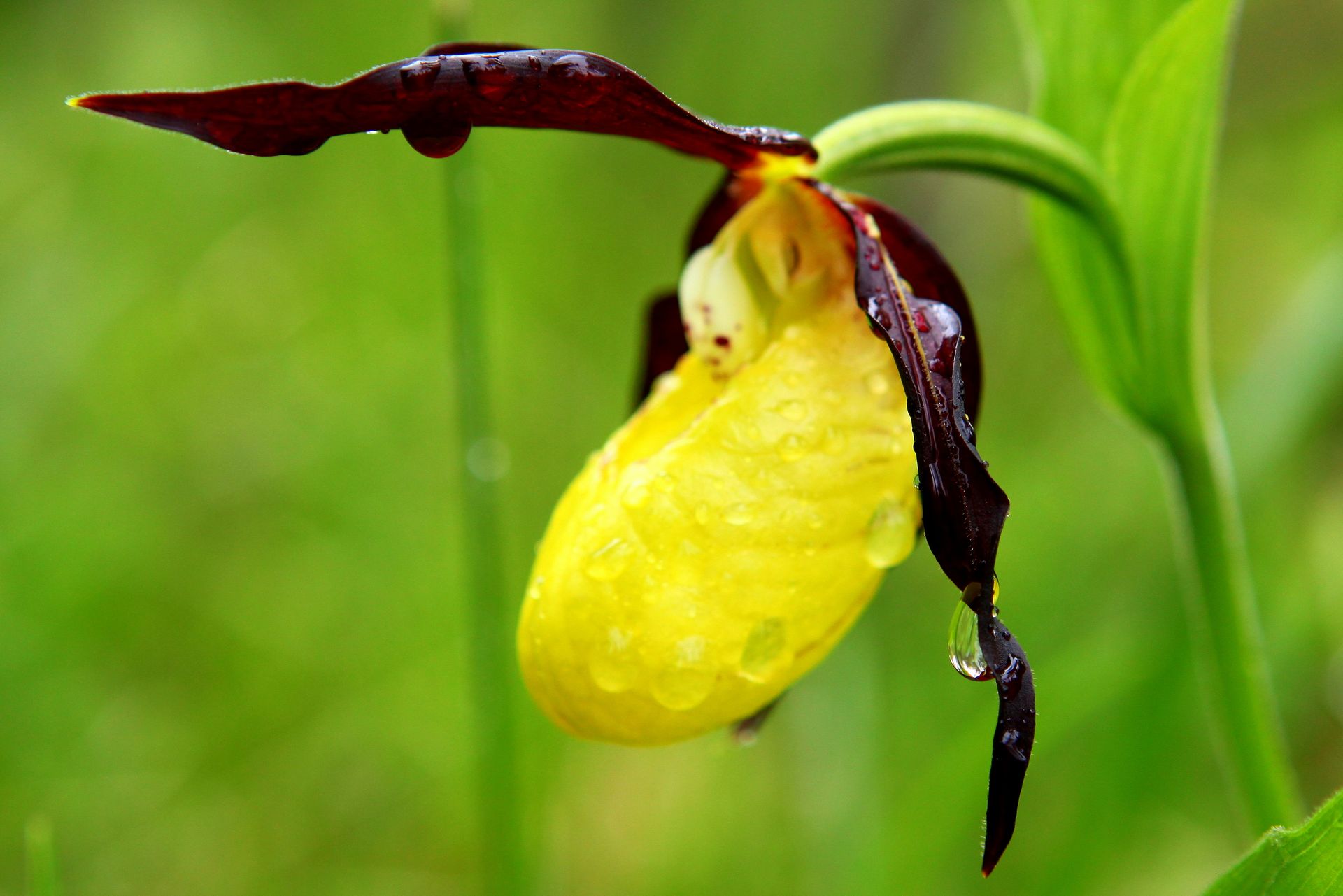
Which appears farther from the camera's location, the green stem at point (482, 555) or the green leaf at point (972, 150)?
the green stem at point (482, 555)

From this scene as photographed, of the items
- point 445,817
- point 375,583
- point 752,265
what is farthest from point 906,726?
point 752,265

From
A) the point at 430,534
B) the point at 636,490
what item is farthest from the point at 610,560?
the point at 430,534

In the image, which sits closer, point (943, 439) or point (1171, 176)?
point (943, 439)

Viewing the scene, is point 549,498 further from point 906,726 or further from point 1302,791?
point 1302,791

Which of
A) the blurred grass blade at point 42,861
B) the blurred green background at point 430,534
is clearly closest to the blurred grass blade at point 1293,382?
the blurred green background at point 430,534

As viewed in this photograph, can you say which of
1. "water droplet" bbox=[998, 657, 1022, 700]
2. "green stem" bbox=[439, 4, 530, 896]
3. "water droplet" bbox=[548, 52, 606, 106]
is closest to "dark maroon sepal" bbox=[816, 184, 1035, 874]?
"water droplet" bbox=[998, 657, 1022, 700]

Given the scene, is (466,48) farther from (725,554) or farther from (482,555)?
(482,555)

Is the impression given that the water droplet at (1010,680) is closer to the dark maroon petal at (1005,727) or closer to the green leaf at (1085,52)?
the dark maroon petal at (1005,727)
